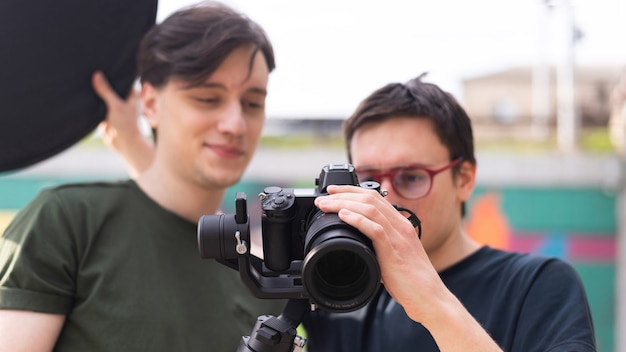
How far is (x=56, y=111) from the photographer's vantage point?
6.44 ft

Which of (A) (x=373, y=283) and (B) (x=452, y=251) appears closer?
(A) (x=373, y=283)

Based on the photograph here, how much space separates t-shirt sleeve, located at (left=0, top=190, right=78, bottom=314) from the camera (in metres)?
1.48

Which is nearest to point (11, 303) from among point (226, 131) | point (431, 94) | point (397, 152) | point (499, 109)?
point (226, 131)

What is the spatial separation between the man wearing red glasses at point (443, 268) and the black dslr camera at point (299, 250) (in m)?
0.13

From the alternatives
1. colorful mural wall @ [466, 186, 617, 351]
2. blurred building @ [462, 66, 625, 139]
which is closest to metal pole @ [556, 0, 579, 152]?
colorful mural wall @ [466, 186, 617, 351]

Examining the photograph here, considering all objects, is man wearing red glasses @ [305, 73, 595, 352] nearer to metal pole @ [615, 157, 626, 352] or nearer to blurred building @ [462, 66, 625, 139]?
metal pole @ [615, 157, 626, 352]

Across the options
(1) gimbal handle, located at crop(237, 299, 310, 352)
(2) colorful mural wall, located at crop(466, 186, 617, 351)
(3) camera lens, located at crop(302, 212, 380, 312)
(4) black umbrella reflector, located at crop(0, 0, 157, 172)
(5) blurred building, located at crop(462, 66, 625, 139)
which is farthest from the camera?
(5) blurred building, located at crop(462, 66, 625, 139)

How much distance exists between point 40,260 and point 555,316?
3.71 ft

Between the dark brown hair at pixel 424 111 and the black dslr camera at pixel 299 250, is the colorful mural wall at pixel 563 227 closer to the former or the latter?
Answer: the dark brown hair at pixel 424 111

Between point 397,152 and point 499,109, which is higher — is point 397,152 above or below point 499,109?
above

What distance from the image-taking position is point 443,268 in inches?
66.3

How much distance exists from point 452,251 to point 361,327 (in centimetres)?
30

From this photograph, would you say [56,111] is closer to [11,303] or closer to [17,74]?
[17,74]

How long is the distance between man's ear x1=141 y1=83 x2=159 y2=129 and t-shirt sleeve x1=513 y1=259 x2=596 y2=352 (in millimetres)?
1079
